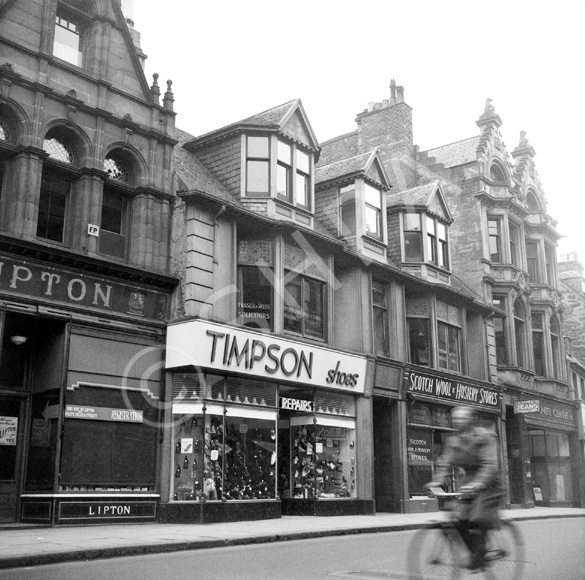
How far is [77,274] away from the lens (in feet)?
57.4

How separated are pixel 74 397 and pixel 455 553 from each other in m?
10.9

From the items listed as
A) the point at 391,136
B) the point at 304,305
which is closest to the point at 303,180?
the point at 304,305

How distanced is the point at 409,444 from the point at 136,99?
14160mm

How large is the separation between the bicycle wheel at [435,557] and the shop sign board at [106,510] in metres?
10.1

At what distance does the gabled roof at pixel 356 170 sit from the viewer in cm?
2564

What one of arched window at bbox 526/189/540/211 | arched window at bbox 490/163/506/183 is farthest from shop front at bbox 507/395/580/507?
arched window at bbox 490/163/506/183

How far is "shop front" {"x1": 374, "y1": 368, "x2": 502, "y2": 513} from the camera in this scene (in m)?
25.0

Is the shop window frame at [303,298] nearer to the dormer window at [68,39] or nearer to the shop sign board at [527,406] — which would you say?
the dormer window at [68,39]

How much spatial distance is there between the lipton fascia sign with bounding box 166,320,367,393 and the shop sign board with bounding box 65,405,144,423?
1.48m

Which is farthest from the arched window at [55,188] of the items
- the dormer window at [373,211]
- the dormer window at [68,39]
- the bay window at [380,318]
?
the bay window at [380,318]

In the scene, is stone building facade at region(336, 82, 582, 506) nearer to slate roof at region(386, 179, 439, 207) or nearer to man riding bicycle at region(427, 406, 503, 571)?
slate roof at region(386, 179, 439, 207)

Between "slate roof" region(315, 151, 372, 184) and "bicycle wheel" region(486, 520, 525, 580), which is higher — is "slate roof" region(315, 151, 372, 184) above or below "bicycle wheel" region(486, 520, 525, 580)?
above

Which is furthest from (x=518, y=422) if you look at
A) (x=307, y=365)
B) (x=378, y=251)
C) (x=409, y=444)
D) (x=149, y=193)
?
(x=149, y=193)

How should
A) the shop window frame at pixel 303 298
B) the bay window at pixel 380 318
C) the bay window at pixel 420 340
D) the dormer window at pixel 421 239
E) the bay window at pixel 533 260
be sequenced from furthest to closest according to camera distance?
the bay window at pixel 533 260, the dormer window at pixel 421 239, the bay window at pixel 420 340, the bay window at pixel 380 318, the shop window frame at pixel 303 298
